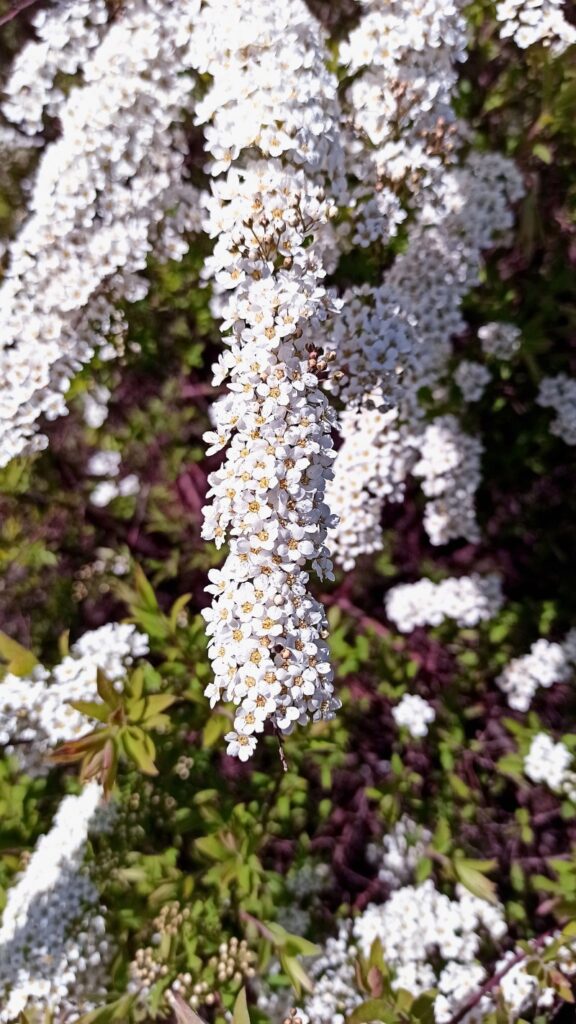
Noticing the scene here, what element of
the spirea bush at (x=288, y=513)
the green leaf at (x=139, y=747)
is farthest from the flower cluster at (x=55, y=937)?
the green leaf at (x=139, y=747)

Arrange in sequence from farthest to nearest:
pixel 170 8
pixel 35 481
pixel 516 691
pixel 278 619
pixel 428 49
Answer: pixel 35 481
pixel 516 691
pixel 170 8
pixel 428 49
pixel 278 619

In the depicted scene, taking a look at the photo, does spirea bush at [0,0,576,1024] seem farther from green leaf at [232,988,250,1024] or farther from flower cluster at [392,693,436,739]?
green leaf at [232,988,250,1024]

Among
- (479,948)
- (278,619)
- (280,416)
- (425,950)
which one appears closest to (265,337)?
(280,416)

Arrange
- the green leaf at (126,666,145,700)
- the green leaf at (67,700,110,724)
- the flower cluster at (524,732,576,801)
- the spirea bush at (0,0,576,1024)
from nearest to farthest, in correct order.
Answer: the spirea bush at (0,0,576,1024) < the green leaf at (67,700,110,724) < the green leaf at (126,666,145,700) < the flower cluster at (524,732,576,801)

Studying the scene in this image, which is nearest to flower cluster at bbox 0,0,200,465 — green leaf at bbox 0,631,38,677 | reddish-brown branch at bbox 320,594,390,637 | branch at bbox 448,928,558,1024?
green leaf at bbox 0,631,38,677

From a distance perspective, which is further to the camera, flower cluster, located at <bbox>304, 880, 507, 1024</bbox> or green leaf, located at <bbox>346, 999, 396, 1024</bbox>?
flower cluster, located at <bbox>304, 880, 507, 1024</bbox>

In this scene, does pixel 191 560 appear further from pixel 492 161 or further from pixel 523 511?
pixel 492 161
